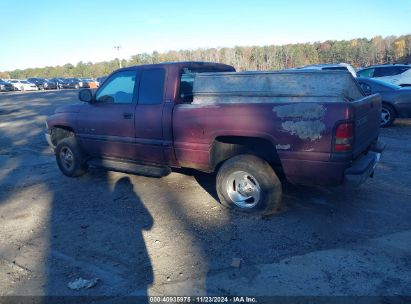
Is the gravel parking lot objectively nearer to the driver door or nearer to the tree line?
the driver door

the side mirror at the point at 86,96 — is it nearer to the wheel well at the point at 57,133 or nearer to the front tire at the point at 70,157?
the front tire at the point at 70,157

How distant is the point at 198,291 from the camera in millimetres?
3014

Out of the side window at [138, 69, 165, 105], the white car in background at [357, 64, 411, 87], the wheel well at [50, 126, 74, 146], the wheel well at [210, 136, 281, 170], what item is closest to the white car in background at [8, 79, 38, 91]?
the white car in background at [357, 64, 411, 87]

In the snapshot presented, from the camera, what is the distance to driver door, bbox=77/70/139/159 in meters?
5.43

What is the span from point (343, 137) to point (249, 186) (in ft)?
4.46

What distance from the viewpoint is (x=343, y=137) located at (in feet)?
12.1

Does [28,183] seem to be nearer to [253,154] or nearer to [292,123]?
[253,154]

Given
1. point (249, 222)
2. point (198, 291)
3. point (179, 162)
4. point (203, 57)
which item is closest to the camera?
point (198, 291)

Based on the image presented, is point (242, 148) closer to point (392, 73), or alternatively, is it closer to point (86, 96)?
point (86, 96)

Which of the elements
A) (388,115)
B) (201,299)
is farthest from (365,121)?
(388,115)

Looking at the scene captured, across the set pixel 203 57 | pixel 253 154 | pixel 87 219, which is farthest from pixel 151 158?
pixel 203 57

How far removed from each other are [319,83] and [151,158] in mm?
2584

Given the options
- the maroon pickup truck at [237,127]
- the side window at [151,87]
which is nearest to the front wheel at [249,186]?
the maroon pickup truck at [237,127]

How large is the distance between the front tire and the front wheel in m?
2.90
